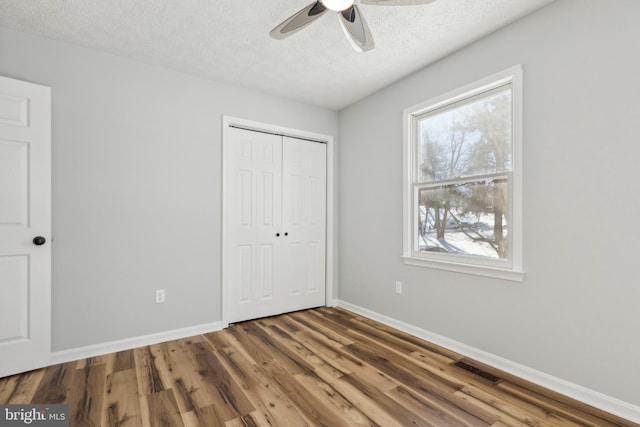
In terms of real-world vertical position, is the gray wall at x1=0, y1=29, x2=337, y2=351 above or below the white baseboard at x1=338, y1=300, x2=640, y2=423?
above

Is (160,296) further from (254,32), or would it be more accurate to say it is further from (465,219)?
(465,219)

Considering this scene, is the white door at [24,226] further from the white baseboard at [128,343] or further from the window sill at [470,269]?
the window sill at [470,269]

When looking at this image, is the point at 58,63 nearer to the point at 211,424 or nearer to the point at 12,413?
the point at 12,413

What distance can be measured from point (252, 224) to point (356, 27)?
2.23 m

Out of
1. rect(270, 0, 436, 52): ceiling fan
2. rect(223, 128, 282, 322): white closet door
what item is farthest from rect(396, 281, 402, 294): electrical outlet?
rect(270, 0, 436, 52): ceiling fan

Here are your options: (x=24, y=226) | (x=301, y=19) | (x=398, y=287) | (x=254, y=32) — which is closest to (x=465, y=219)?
(x=398, y=287)

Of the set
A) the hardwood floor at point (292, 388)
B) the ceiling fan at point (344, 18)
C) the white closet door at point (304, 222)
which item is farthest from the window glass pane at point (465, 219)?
the ceiling fan at point (344, 18)

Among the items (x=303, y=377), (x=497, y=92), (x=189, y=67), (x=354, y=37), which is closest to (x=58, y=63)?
(x=189, y=67)

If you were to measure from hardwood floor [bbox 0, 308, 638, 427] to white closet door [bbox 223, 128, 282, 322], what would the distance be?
2.05 feet

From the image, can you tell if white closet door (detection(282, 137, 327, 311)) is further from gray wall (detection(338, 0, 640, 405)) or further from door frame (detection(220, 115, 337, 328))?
gray wall (detection(338, 0, 640, 405))

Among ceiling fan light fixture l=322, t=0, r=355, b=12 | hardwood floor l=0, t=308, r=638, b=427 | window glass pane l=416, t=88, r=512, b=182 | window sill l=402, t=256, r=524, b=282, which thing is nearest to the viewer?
ceiling fan light fixture l=322, t=0, r=355, b=12

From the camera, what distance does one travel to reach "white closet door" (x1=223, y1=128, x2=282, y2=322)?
3285 millimetres

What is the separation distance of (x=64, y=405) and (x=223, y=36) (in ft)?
8.76

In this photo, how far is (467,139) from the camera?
263 centimetres
